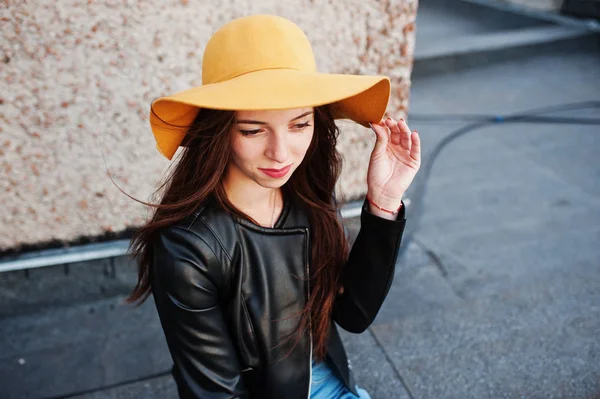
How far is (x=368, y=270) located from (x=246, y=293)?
0.37 m

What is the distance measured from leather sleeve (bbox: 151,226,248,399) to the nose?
0.29m

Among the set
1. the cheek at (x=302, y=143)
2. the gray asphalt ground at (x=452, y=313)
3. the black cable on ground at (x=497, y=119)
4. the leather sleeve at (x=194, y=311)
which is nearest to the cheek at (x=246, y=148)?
the cheek at (x=302, y=143)

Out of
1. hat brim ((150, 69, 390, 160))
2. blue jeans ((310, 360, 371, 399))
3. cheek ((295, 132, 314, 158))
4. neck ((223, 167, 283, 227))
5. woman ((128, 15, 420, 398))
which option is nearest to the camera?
hat brim ((150, 69, 390, 160))

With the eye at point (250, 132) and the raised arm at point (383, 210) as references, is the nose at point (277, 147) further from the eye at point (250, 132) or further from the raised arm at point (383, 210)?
the raised arm at point (383, 210)

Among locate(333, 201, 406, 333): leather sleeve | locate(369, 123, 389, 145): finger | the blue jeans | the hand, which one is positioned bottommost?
the blue jeans

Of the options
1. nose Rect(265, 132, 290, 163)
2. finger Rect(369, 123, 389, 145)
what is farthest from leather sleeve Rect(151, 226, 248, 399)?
finger Rect(369, 123, 389, 145)

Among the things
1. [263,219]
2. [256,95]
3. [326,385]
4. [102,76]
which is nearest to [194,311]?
[263,219]

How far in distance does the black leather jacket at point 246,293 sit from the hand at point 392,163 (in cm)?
6

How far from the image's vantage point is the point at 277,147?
4.40 feet

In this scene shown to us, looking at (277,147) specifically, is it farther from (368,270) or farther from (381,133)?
(368,270)

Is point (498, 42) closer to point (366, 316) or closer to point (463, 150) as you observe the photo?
point (463, 150)

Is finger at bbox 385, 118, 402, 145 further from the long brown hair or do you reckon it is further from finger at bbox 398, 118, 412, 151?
the long brown hair

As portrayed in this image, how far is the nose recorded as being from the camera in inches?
52.7

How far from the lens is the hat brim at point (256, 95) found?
1.19 meters
